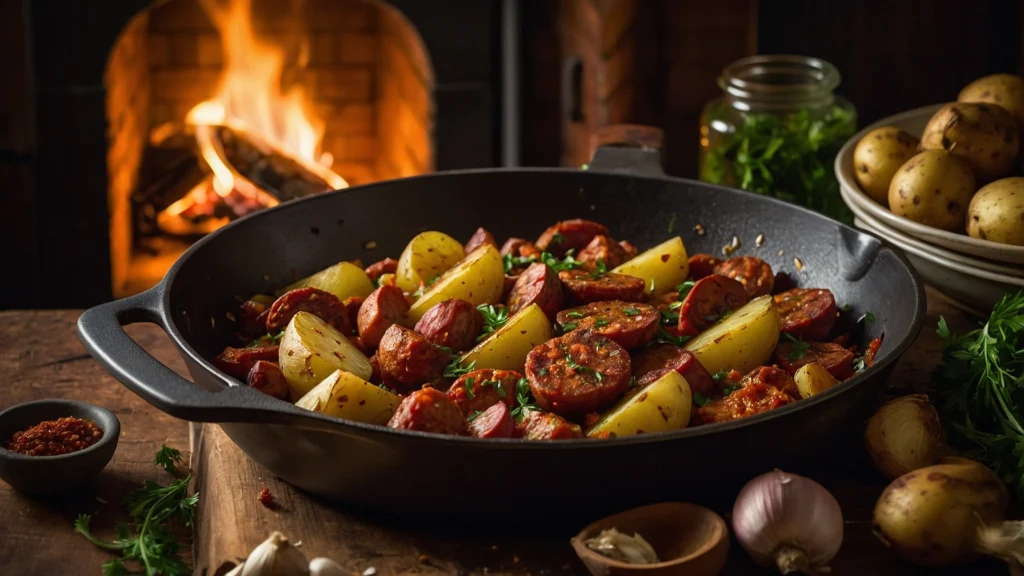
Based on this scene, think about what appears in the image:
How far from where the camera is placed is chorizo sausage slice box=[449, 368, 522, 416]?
1.92 meters

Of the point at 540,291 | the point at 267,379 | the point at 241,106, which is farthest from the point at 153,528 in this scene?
the point at 241,106

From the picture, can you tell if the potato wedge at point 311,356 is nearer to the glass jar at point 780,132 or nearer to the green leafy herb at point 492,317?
the green leafy herb at point 492,317

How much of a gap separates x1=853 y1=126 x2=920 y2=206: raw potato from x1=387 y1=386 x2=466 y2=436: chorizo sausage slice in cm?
139

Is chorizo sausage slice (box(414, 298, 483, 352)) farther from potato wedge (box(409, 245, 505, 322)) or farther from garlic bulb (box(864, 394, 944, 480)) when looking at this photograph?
garlic bulb (box(864, 394, 944, 480))

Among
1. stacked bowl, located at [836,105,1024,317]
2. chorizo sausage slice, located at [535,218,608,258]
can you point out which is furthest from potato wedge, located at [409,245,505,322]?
stacked bowl, located at [836,105,1024,317]

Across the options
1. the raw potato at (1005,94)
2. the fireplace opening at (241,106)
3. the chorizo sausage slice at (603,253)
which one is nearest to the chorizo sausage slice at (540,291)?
the chorizo sausage slice at (603,253)

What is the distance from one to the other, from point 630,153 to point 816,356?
907 mm

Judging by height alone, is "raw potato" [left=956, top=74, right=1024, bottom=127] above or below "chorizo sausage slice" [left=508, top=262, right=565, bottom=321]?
above

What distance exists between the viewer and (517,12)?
4.41m

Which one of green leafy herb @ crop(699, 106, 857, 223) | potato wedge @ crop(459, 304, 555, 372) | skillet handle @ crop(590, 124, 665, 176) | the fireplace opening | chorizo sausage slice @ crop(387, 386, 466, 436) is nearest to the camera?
chorizo sausage slice @ crop(387, 386, 466, 436)

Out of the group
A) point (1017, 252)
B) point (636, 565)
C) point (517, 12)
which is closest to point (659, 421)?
point (636, 565)

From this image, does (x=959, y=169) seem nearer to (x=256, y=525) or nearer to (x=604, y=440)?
(x=604, y=440)

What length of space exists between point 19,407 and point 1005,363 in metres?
1.75

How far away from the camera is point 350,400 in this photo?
1854mm
